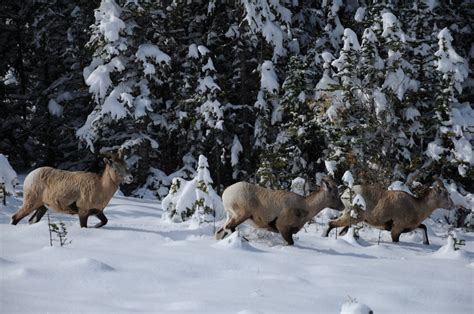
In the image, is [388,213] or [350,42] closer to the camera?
[388,213]

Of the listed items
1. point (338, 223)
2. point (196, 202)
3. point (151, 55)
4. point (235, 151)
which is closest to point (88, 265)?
point (196, 202)

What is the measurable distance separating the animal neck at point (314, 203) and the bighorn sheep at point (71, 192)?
3.22 metres

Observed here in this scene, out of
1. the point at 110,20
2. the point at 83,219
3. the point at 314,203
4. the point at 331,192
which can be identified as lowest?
the point at 83,219

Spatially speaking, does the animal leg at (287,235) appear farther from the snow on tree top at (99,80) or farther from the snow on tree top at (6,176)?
the snow on tree top at (99,80)

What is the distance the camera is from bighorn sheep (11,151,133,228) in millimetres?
9305

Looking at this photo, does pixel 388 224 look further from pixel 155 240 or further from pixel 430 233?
pixel 155 240

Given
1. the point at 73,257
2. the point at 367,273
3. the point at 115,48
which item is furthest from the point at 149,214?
the point at 115,48

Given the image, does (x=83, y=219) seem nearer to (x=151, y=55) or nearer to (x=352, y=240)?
(x=352, y=240)

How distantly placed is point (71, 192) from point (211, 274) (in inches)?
159

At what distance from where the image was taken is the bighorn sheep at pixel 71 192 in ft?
30.5

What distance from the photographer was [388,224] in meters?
10.6

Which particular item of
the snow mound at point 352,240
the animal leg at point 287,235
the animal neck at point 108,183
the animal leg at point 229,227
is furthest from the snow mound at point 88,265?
the snow mound at point 352,240

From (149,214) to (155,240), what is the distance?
118 inches

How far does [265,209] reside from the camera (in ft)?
30.3
